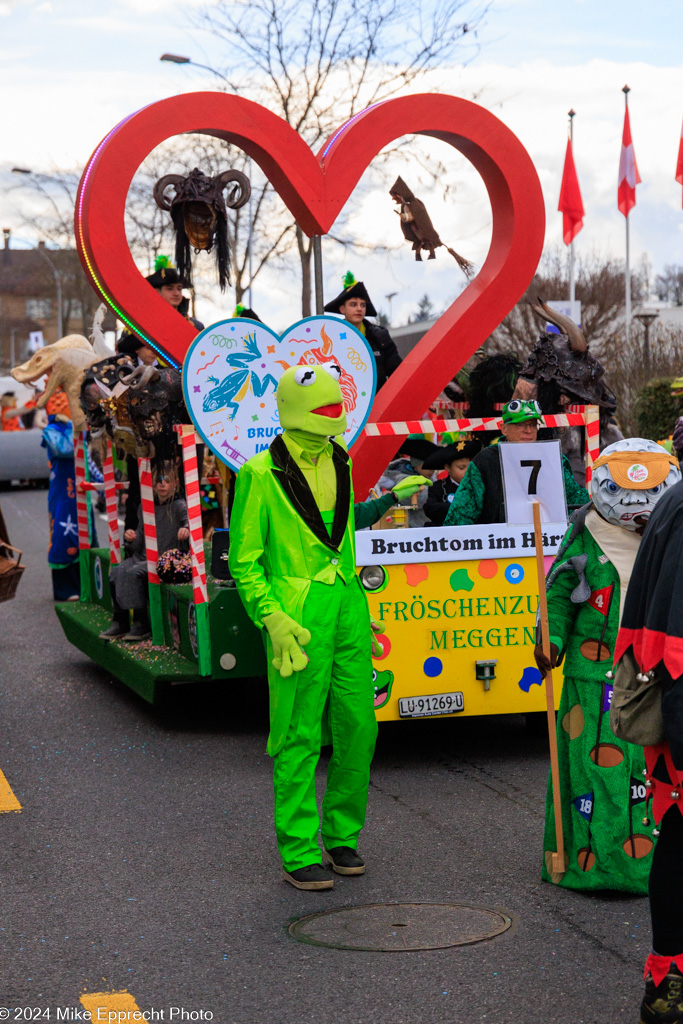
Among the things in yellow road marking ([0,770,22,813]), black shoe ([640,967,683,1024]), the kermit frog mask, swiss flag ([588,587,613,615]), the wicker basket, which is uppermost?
the kermit frog mask

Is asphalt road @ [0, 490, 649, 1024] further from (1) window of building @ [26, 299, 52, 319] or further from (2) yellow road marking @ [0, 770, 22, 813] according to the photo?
(1) window of building @ [26, 299, 52, 319]

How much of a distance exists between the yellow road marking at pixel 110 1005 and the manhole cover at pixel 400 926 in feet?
2.34

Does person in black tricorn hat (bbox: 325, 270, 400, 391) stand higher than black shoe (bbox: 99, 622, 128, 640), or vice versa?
person in black tricorn hat (bbox: 325, 270, 400, 391)

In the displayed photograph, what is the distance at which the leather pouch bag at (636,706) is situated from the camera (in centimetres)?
314

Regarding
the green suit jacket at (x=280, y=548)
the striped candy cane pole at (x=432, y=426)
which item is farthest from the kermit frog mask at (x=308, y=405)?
the striped candy cane pole at (x=432, y=426)

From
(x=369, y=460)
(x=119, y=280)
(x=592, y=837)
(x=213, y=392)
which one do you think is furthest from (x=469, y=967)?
(x=119, y=280)

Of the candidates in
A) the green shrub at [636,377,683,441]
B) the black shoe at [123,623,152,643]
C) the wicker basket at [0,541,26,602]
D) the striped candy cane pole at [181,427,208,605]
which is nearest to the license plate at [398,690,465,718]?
the striped candy cane pole at [181,427,208,605]

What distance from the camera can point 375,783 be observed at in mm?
6059

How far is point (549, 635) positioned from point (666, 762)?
4.17 feet

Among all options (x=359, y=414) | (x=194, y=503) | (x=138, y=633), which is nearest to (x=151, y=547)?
(x=138, y=633)

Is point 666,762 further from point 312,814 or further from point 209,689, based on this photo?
point 209,689

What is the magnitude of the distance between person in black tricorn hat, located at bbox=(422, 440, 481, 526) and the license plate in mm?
1245

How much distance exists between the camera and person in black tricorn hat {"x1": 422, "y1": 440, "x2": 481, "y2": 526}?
7.00 m

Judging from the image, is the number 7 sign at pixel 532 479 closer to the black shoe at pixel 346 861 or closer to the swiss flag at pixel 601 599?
the swiss flag at pixel 601 599
